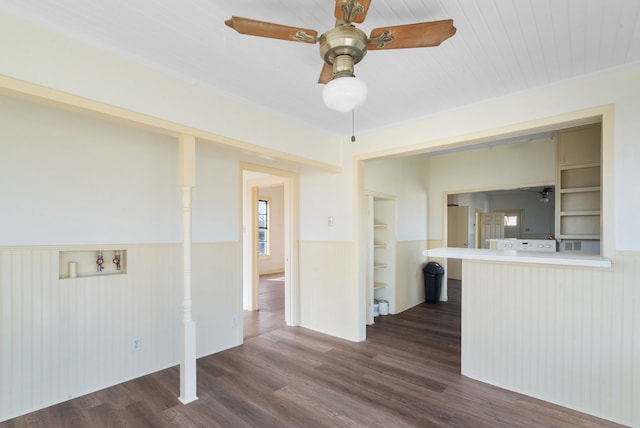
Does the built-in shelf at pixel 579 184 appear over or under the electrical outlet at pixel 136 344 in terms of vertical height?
over

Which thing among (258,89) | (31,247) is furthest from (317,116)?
(31,247)

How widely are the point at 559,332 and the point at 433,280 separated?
3.26 meters

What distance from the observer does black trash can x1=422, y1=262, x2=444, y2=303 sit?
229 inches

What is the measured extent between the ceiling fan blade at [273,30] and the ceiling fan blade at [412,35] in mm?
303

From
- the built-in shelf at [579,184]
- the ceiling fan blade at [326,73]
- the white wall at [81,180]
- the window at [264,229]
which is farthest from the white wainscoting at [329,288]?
the window at [264,229]

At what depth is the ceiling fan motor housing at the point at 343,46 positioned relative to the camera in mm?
1482

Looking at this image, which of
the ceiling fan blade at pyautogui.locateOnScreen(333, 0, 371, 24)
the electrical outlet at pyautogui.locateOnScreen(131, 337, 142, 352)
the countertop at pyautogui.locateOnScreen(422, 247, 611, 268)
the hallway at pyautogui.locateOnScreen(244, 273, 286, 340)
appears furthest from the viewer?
the hallway at pyautogui.locateOnScreen(244, 273, 286, 340)

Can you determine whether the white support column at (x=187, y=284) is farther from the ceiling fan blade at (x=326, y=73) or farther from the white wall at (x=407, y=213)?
the white wall at (x=407, y=213)

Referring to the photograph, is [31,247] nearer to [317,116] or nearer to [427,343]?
[317,116]

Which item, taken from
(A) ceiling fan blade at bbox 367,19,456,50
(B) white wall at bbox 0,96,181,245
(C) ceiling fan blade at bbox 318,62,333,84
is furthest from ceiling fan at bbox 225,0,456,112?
(B) white wall at bbox 0,96,181,245

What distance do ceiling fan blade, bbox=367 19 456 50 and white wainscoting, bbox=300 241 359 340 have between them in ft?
9.06

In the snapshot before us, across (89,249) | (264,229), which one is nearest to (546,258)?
(89,249)

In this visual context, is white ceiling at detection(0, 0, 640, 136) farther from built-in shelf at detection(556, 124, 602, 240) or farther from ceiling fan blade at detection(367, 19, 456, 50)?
built-in shelf at detection(556, 124, 602, 240)

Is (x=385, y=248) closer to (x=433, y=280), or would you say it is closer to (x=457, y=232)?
(x=433, y=280)
